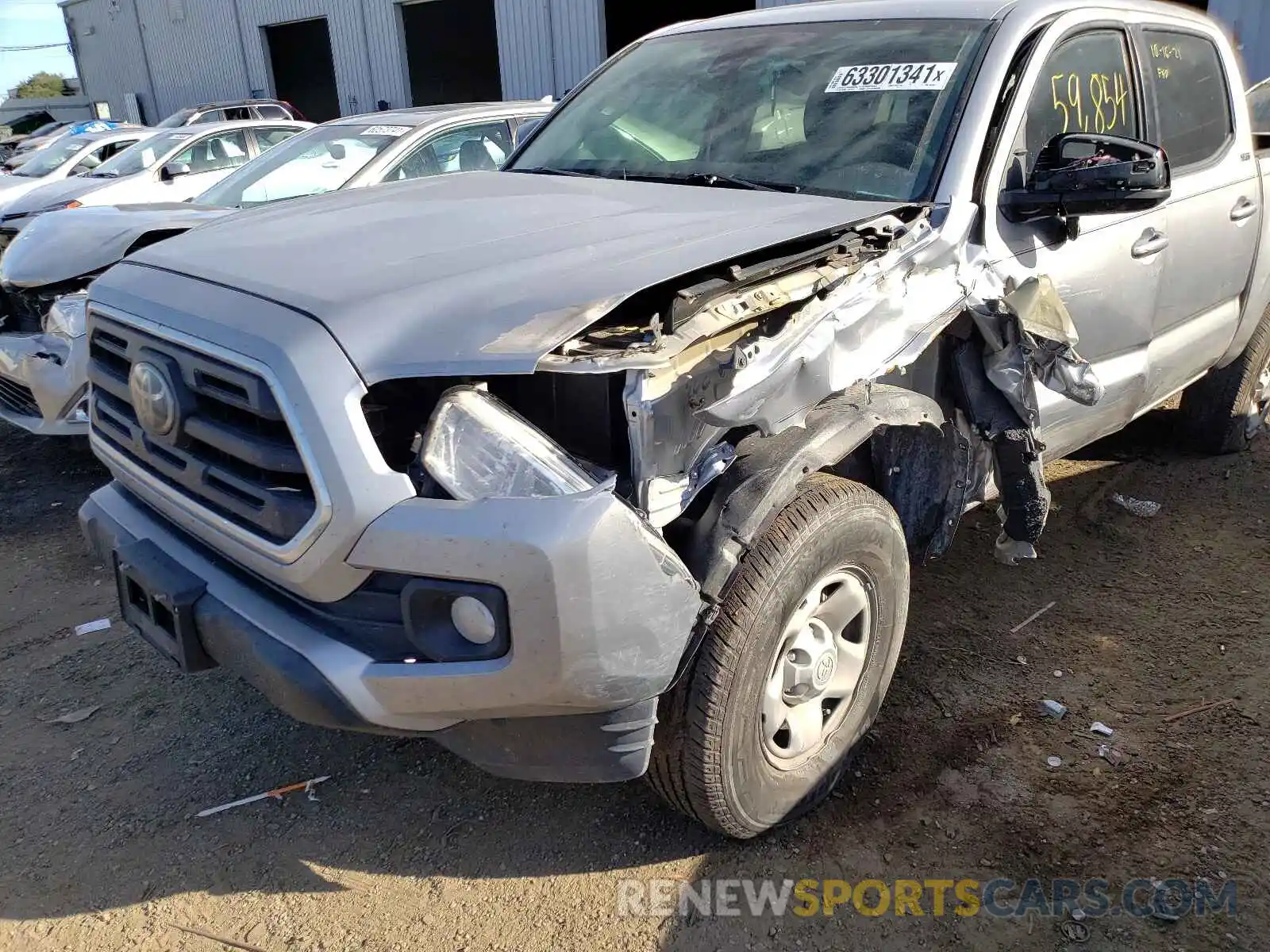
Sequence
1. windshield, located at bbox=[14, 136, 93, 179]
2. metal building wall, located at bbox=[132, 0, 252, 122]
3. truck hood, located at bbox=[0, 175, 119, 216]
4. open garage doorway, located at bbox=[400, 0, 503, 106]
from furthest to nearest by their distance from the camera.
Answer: metal building wall, located at bbox=[132, 0, 252, 122]
open garage doorway, located at bbox=[400, 0, 503, 106]
windshield, located at bbox=[14, 136, 93, 179]
truck hood, located at bbox=[0, 175, 119, 216]

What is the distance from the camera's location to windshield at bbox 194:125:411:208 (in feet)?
20.6

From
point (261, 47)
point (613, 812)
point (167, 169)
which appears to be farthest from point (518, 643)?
point (261, 47)

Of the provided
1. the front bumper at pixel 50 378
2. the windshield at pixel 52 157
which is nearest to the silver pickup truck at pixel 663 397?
the front bumper at pixel 50 378

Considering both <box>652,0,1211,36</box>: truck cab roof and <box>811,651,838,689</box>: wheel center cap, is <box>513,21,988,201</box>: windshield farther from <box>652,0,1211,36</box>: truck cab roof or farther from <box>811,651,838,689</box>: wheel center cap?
<box>811,651,838,689</box>: wheel center cap

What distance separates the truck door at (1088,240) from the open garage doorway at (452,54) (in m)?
20.7

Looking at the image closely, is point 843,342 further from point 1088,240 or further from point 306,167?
point 306,167

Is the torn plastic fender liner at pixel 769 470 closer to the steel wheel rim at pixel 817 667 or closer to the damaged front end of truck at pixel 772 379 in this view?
the damaged front end of truck at pixel 772 379

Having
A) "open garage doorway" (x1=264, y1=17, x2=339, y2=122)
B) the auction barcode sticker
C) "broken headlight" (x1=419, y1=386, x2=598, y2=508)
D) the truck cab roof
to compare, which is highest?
the truck cab roof

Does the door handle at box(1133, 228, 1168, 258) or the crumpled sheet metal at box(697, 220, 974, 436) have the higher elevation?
the crumpled sheet metal at box(697, 220, 974, 436)

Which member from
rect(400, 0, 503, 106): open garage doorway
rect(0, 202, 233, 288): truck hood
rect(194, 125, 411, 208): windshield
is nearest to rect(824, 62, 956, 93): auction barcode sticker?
rect(0, 202, 233, 288): truck hood

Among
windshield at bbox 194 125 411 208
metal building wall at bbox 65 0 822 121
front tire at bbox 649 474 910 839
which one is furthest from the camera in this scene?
metal building wall at bbox 65 0 822 121

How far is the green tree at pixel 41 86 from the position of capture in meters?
48.7

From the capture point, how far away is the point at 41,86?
52312 millimetres

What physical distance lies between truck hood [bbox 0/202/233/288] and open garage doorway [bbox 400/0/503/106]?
18.5 metres
